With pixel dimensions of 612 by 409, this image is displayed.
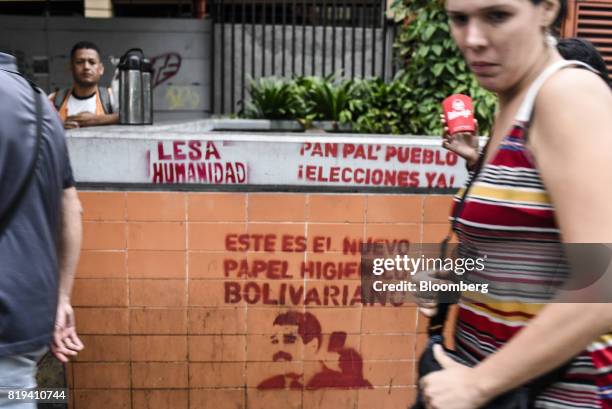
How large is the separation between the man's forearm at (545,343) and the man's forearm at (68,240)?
159 cm

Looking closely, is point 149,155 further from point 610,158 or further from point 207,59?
point 207,59

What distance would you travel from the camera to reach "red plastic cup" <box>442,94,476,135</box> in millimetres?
2783

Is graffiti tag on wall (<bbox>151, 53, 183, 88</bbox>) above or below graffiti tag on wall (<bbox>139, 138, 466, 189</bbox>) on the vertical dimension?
above

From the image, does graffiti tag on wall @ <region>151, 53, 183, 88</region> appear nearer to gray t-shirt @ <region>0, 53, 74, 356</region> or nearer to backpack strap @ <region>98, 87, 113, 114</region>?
backpack strap @ <region>98, 87, 113, 114</region>

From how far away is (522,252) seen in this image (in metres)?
1.39

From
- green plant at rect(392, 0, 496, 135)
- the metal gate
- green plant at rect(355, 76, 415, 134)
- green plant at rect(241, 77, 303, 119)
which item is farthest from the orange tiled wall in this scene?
the metal gate

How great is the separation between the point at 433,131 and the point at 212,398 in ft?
11.0

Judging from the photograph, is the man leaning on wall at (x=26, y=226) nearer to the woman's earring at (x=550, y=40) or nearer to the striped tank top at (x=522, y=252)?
the striped tank top at (x=522, y=252)

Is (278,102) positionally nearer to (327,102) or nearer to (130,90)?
(327,102)

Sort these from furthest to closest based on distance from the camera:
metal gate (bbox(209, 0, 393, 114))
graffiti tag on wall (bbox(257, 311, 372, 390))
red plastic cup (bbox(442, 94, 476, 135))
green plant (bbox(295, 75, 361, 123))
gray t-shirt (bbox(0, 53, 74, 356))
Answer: metal gate (bbox(209, 0, 393, 114))
green plant (bbox(295, 75, 361, 123))
graffiti tag on wall (bbox(257, 311, 372, 390))
red plastic cup (bbox(442, 94, 476, 135))
gray t-shirt (bbox(0, 53, 74, 356))

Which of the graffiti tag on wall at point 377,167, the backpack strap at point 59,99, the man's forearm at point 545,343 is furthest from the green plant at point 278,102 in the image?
the man's forearm at point 545,343

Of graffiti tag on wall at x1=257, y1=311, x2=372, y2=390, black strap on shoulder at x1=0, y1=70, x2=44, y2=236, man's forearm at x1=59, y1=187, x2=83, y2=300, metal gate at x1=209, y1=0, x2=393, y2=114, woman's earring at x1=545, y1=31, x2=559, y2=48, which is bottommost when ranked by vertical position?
graffiti tag on wall at x1=257, y1=311, x2=372, y2=390

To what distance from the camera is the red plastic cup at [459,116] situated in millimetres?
2783

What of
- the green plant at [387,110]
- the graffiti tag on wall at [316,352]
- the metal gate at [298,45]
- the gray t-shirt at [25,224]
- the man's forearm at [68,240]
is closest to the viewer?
the gray t-shirt at [25,224]
